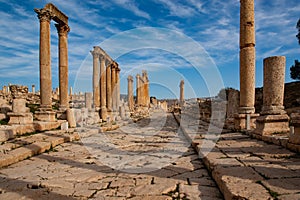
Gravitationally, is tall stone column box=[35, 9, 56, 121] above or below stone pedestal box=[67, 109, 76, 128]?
above

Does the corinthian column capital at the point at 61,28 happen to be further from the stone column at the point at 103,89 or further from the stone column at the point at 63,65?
the stone column at the point at 103,89

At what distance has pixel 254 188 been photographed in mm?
2877

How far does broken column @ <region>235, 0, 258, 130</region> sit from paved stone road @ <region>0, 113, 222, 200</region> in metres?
3.78

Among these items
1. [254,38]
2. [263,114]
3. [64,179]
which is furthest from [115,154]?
[254,38]

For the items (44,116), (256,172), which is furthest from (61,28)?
(256,172)

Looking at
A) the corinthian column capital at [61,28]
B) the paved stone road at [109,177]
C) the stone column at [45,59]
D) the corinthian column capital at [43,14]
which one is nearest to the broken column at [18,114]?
the stone column at [45,59]

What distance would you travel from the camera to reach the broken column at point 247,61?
28.7 feet

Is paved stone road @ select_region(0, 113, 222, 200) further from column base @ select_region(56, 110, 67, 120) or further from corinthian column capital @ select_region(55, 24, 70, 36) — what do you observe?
corinthian column capital @ select_region(55, 24, 70, 36)

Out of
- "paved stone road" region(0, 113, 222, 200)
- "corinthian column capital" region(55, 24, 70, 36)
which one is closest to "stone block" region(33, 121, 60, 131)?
"paved stone road" region(0, 113, 222, 200)

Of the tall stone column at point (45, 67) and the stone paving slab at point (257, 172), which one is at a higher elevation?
the tall stone column at point (45, 67)

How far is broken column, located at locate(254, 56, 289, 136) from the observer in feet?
21.6

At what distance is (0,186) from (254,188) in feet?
12.7

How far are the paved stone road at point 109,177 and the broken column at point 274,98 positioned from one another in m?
2.38

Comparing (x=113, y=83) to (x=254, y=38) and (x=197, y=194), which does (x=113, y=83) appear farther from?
(x=197, y=194)
